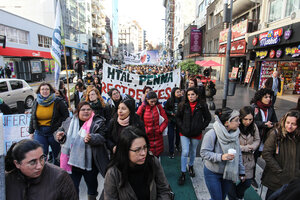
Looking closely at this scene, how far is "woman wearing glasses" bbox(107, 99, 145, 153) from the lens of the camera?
294 centimetres

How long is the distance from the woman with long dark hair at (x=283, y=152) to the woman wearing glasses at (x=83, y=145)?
2205 mm

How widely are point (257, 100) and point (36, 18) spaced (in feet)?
134

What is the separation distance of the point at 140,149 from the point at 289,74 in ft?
50.0

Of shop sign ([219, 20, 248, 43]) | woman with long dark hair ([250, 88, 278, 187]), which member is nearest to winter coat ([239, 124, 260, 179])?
woman with long dark hair ([250, 88, 278, 187])

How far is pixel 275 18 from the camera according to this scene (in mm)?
13117

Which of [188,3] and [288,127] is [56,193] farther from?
[188,3]

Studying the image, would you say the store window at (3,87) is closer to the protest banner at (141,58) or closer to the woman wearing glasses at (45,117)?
the woman wearing glasses at (45,117)

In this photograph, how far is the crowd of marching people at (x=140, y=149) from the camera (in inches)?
66.8

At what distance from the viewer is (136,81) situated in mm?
6152

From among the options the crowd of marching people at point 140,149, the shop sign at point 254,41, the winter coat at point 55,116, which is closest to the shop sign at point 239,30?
the shop sign at point 254,41

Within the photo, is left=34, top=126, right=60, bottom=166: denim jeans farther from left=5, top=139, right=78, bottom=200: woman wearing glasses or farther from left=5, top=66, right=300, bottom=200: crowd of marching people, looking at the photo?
left=5, top=139, right=78, bottom=200: woman wearing glasses

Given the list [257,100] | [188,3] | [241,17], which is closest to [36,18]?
[188,3]

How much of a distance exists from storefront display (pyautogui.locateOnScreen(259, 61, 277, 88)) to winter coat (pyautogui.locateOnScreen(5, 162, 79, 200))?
15523 millimetres

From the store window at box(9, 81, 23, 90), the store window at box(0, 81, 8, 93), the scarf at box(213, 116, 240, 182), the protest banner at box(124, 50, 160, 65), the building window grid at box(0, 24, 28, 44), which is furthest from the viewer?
the building window grid at box(0, 24, 28, 44)
